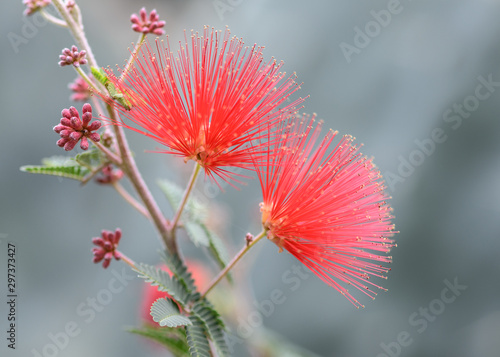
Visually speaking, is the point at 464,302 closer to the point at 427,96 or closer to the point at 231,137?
the point at 427,96

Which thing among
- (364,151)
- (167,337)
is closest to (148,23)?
(167,337)

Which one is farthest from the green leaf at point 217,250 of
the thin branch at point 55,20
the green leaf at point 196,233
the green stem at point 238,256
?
the thin branch at point 55,20

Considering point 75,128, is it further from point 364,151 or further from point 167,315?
point 364,151

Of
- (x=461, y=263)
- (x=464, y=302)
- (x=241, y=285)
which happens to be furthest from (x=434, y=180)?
(x=241, y=285)
